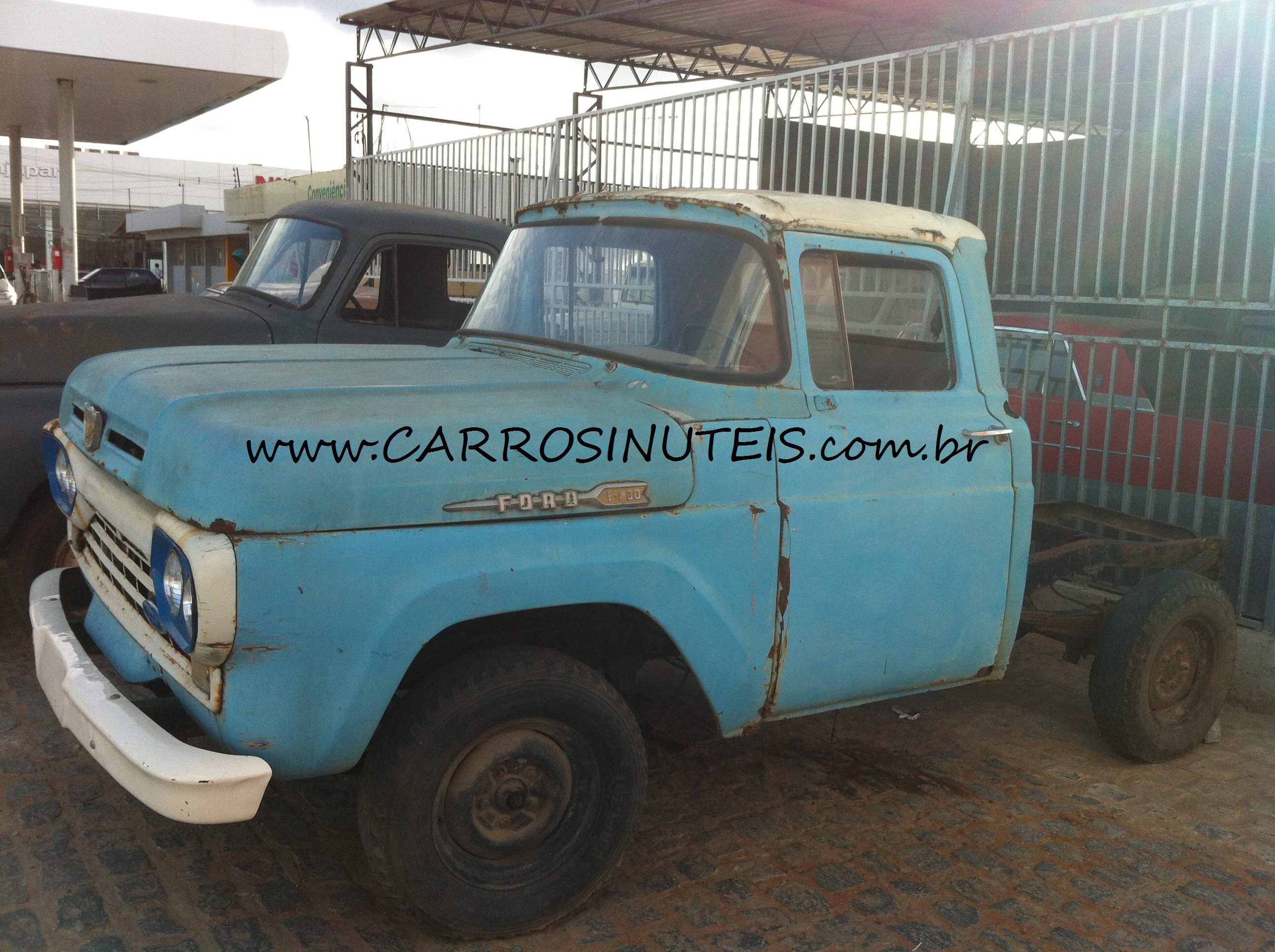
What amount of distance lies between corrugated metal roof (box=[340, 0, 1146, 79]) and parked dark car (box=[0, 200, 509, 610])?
304 inches

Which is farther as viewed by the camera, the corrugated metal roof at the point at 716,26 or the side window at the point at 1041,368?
the corrugated metal roof at the point at 716,26

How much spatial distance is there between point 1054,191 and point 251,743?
37.9 feet

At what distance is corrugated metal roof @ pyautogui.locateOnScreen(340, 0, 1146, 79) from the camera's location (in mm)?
13438

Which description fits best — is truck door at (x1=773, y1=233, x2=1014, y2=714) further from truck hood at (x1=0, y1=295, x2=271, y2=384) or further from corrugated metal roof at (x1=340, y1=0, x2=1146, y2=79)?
corrugated metal roof at (x1=340, y1=0, x2=1146, y2=79)

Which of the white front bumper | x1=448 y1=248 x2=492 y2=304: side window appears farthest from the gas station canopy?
the white front bumper

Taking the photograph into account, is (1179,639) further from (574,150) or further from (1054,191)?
(1054,191)

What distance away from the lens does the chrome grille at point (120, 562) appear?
3.02 meters

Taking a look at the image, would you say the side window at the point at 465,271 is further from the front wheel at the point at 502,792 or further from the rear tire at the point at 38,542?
the front wheel at the point at 502,792

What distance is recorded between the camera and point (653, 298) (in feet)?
11.8

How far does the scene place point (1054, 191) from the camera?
12.2m

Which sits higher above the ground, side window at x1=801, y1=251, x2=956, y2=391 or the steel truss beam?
Answer: the steel truss beam

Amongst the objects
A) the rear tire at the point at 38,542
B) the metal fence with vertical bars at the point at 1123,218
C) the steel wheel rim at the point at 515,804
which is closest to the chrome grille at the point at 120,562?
the steel wheel rim at the point at 515,804

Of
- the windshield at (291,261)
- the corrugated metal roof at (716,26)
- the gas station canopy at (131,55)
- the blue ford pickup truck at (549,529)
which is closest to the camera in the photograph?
the blue ford pickup truck at (549,529)

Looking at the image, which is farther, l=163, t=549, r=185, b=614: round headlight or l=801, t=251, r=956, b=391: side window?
l=801, t=251, r=956, b=391: side window
